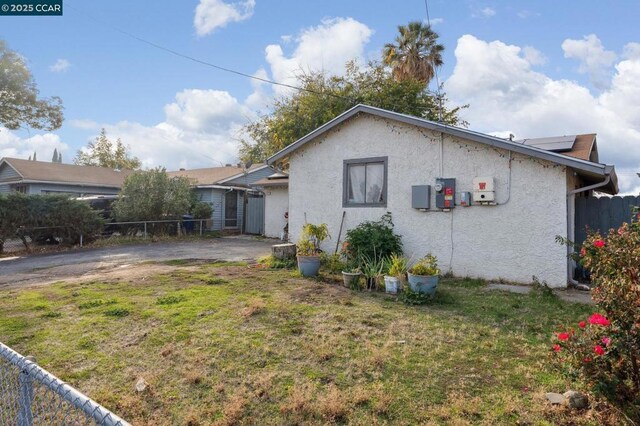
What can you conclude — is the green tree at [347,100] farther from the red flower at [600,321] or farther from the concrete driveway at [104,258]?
the red flower at [600,321]

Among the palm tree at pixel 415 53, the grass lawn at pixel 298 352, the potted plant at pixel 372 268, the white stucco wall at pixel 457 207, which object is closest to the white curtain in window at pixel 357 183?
the white stucco wall at pixel 457 207

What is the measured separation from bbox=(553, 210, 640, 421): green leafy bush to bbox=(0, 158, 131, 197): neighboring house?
78.4 feet

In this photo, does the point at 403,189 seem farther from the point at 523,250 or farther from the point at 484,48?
the point at 484,48

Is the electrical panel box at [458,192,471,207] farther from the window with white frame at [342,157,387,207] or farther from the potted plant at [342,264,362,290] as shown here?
the potted plant at [342,264,362,290]

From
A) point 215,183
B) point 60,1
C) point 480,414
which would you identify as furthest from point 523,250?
point 215,183

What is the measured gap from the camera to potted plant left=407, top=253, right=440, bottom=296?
6473mm

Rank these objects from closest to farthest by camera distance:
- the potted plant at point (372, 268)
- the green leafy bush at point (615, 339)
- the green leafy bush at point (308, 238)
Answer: the green leafy bush at point (615, 339) < the potted plant at point (372, 268) < the green leafy bush at point (308, 238)

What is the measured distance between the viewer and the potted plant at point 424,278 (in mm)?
6473

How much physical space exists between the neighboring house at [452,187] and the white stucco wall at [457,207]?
2cm

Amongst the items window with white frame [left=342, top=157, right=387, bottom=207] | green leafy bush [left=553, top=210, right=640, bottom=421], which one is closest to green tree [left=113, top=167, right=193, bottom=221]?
window with white frame [left=342, top=157, right=387, bottom=207]

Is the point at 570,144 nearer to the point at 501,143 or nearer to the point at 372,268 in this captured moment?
the point at 501,143

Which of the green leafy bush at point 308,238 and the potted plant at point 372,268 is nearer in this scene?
the potted plant at point 372,268

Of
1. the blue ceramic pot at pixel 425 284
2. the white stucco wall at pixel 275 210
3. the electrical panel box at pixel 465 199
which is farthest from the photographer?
the white stucco wall at pixel 275 210

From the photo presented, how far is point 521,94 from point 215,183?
15.2 m
